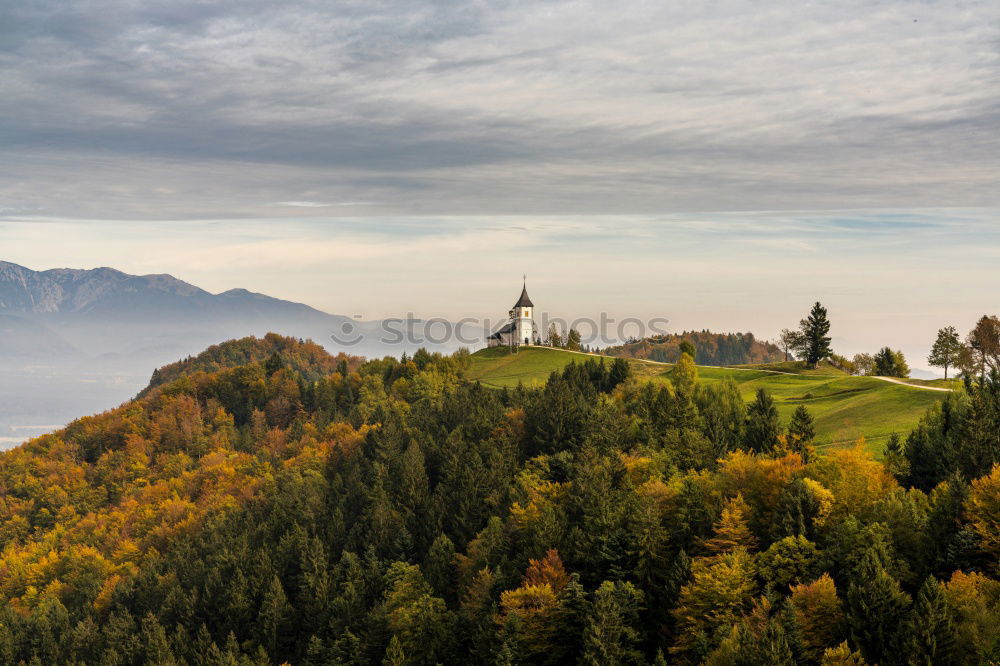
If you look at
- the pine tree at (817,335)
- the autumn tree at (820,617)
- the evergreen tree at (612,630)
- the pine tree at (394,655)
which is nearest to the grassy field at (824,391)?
the pine tree at (817,335)

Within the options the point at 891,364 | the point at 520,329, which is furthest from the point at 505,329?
the point at 891,364

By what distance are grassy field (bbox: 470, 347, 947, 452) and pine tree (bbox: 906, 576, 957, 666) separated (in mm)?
32658

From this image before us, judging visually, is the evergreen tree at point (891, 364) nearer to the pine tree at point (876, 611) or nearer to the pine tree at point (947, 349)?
the pine tree at point (947, 349)

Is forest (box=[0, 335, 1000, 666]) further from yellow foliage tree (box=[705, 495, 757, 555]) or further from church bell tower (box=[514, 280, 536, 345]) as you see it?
church bell tower (box=[514, 280, 536, 345])

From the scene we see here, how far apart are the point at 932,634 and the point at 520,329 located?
140787mm

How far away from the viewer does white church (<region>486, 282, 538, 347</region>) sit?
183m

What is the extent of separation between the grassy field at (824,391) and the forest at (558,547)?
727cm

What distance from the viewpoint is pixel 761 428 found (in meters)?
79.1

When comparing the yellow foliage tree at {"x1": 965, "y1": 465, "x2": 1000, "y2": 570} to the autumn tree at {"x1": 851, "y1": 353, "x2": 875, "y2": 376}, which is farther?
the autumn tree at {"x1": 851, "y1": 353, "x2": 875, "y2": 376}

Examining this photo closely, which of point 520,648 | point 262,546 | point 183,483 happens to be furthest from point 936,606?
point 183,483

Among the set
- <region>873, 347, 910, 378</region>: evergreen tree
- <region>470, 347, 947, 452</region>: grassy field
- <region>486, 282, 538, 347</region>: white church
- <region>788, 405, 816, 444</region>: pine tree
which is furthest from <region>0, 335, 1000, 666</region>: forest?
<region>486, 282, 538, 347</region>: white church

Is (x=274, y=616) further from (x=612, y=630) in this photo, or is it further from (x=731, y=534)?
(x=731, y=534)

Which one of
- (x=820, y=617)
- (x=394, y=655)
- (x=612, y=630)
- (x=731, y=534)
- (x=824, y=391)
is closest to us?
(x=820, y=617)

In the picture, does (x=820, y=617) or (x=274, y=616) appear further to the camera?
(x=274, y=616)
